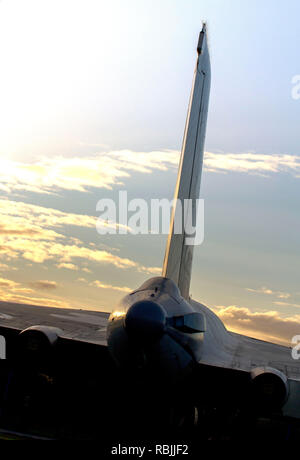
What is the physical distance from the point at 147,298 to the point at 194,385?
16.7 feet

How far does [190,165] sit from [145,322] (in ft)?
35.0

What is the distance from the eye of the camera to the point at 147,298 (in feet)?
41.7

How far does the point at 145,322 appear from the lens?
11.5 m

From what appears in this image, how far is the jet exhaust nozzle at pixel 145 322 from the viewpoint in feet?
37.8

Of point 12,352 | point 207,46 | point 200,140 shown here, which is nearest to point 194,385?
point 12,352

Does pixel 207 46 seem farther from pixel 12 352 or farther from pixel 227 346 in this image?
pixel 12 352

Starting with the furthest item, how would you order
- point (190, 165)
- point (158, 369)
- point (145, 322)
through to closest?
point (190, 165)
point (158, 369)
point (145, 322)

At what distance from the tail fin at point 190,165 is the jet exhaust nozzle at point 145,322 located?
5339mm

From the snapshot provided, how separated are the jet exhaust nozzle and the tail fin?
17.5ft
